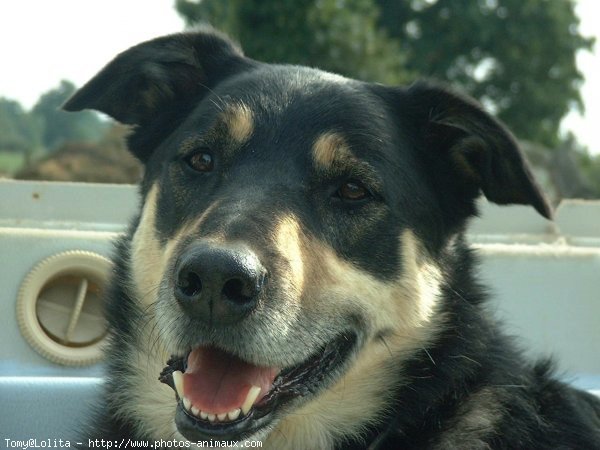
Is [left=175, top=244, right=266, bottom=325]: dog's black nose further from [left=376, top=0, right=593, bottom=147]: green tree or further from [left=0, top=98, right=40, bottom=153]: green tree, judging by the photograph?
[left=0, top=98, right=40, bottom=153]: green tree

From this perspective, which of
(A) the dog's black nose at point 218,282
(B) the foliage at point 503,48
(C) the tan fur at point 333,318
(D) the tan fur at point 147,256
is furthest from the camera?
(B) the foliage at point 503,48

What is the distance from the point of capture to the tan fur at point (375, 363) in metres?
3.06

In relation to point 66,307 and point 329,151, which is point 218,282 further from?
point 66,307

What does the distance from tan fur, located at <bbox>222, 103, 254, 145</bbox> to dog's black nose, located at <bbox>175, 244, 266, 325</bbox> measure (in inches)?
27.4

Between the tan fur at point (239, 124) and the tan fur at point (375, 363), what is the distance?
599 mm

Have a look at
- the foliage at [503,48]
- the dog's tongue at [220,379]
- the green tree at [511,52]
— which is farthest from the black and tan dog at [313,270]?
the green tree at [511,52]

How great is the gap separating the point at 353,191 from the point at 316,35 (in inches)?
865

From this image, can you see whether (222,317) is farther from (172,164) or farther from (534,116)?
(534,116)

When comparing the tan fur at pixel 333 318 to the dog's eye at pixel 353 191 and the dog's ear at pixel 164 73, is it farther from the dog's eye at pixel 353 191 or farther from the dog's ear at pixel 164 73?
the dog's ear at pixel 164 73

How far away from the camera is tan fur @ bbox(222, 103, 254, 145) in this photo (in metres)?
3.11

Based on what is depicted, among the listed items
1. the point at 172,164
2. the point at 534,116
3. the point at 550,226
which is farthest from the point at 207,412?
the point at 534,116

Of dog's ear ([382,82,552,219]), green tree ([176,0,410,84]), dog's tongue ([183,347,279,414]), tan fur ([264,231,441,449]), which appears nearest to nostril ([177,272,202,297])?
dog's tongue ([183,347,279,414])

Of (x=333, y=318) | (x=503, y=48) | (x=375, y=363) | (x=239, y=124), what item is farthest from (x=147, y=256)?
(x=503, y=48)

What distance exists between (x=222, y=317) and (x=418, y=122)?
4.27 ft
